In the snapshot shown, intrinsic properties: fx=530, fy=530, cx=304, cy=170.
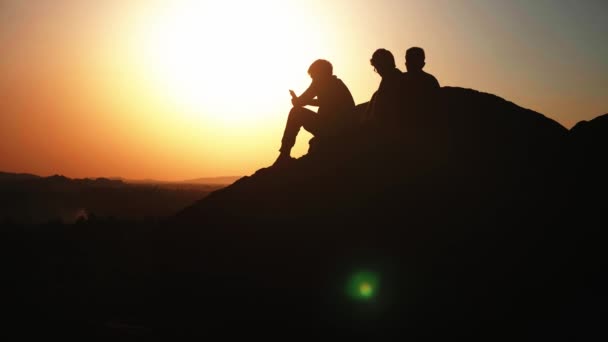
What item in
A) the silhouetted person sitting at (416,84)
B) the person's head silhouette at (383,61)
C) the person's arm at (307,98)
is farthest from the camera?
the person's arm at (307,98)

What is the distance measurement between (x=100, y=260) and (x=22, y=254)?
14.4 feet

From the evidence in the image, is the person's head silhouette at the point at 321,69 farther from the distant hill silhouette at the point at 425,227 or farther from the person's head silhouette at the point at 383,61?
the distant hill silhouette at the point at 425,227

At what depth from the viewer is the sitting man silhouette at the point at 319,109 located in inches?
424

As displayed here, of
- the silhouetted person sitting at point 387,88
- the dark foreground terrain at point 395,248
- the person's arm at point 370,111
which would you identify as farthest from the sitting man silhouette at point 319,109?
the silhouetted person sitting at point 387,88

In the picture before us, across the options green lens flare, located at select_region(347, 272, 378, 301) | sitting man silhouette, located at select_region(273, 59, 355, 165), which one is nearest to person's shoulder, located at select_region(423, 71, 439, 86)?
sitting man silhouette, located at select_region(273, 59, 355, 165)

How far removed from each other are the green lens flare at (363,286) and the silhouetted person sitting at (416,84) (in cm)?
323

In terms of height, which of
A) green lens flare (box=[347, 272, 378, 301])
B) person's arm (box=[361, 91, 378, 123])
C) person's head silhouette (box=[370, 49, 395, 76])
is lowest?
green lens flare (box=[347, 272, 378, 301])

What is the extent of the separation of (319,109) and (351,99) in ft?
2.47

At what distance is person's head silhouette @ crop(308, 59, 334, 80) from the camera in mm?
10766

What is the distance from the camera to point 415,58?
9.51 meters

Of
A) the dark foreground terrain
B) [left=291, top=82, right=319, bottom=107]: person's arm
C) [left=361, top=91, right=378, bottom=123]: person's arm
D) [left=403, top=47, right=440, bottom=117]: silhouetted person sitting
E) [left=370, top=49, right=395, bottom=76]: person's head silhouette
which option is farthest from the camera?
[left=291, top=82, right=319, bottom=107]: person's arm

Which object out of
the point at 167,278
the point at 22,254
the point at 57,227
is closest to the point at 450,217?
the point at 167,278

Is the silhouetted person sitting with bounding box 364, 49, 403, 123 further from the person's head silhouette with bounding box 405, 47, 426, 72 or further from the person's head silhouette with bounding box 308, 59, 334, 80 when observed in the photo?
the person's head silhouette with bounding box 308, 59, 334, 80

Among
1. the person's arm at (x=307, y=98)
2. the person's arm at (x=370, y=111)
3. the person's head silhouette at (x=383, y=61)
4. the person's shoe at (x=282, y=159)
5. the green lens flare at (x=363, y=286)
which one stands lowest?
the green lens flare at (x=363, y=286)
